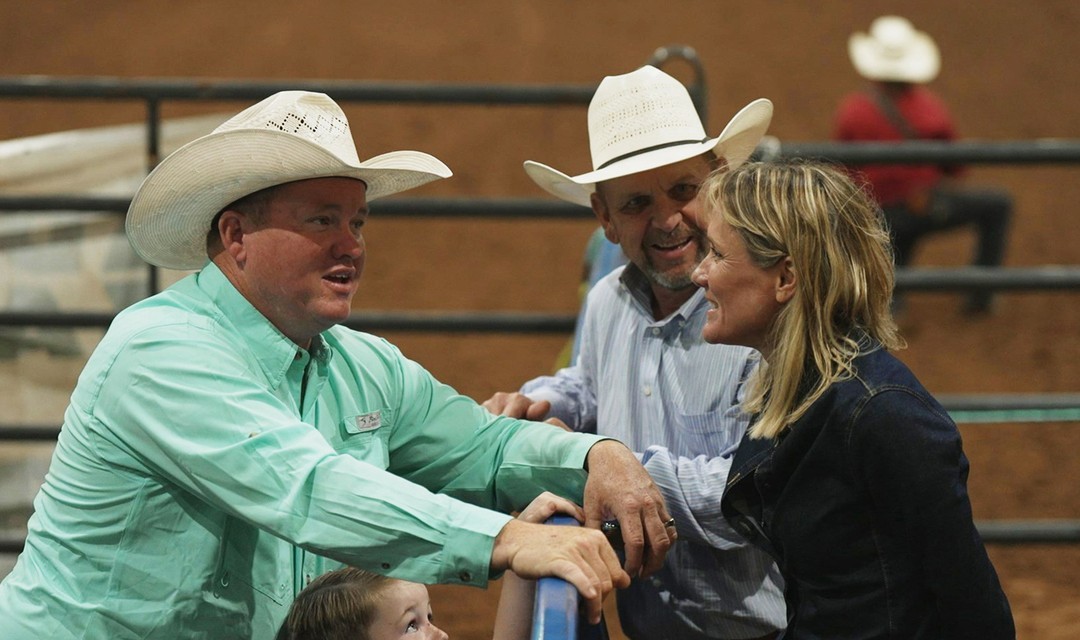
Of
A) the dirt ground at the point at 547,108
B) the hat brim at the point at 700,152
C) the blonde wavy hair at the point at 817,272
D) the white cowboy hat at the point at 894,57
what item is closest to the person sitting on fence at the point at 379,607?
the blonde wavy hair at the point at 817,272

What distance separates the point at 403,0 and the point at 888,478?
50.7ft

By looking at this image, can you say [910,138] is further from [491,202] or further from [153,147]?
[153,147]

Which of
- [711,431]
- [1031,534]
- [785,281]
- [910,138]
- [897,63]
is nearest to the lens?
[785,281]

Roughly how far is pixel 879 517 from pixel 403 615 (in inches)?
36.8

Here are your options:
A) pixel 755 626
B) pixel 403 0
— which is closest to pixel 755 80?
pixel 403 0

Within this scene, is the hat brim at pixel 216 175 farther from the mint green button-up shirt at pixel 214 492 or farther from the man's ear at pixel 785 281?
the man's ear at pixel 785 281

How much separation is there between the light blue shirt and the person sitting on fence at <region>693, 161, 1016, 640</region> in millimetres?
198

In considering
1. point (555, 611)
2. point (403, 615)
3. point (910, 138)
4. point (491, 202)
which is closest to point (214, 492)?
point (403, 615)

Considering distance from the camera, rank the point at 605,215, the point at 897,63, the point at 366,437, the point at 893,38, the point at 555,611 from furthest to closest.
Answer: the point at 893,38 → the point at 897,63 → the point at 605,215 → the point at 366,437 → the point at 555,611

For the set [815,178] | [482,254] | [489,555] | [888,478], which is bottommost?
[482,254]

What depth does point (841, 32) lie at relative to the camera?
631 inches

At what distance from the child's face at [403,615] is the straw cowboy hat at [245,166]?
0.84 metres

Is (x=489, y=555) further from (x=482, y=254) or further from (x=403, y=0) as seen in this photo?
(x=403, y=0)

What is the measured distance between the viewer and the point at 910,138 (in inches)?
376
